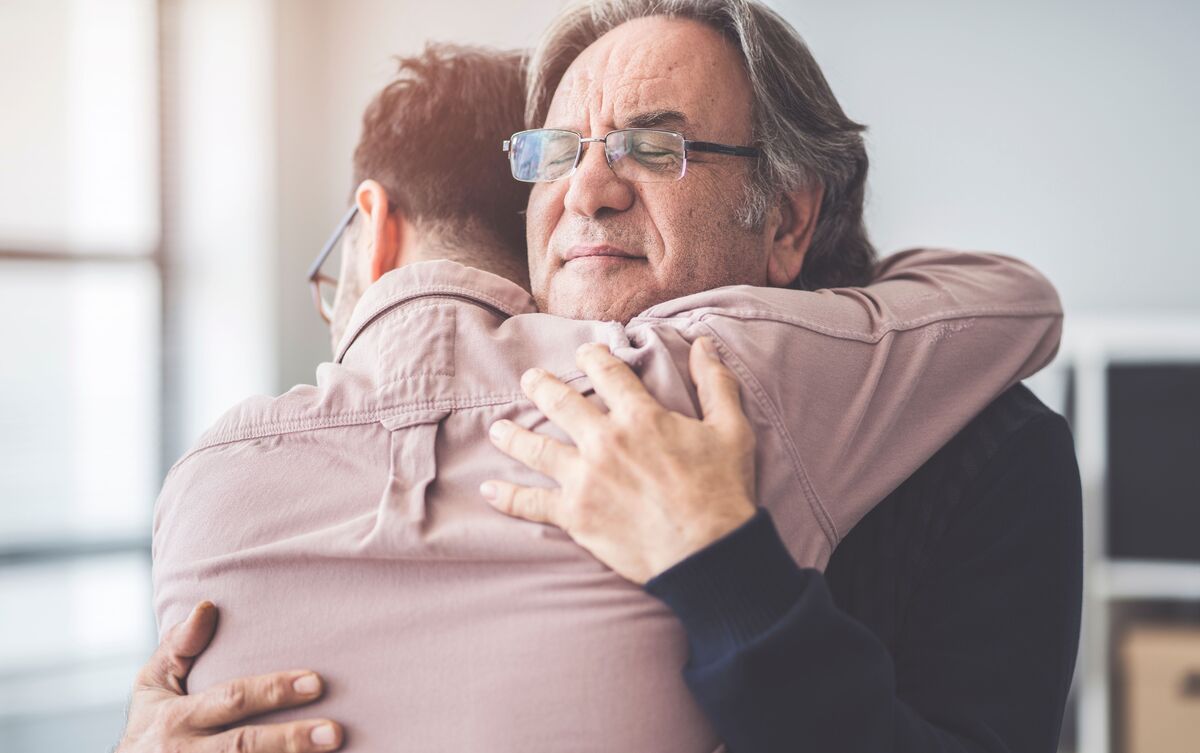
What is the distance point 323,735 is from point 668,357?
423 millimetres

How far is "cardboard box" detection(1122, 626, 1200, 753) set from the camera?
2488 mm

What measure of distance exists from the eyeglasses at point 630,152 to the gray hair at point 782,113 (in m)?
0.06

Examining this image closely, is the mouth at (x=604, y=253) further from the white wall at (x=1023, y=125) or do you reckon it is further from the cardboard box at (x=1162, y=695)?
the white wall at (x=1023, y=125)

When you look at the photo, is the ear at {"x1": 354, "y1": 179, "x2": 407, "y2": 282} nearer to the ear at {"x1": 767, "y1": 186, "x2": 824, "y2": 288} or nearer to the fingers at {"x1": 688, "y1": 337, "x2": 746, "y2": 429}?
the ear at {"x1": 767, "y1": 186, "x2": 824, "y2": 288}

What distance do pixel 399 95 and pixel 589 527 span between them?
0.90m

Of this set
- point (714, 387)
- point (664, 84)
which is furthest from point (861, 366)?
point (664, 84)

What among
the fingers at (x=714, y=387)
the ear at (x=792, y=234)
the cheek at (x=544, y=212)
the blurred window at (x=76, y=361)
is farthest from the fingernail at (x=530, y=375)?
the blurred window at (x=76, y=361)

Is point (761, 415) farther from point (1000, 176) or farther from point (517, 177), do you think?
point (1000, 176)

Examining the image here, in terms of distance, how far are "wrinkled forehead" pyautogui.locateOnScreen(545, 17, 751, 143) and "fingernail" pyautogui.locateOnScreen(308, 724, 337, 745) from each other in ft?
2.44

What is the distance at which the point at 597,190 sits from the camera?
3.71ft

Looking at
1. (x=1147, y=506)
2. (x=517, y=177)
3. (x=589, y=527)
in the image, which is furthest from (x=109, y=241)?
(x=1147, y=506)

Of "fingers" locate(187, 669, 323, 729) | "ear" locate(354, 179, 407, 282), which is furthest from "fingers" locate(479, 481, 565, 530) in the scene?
"ear" locate(354, 179, 407, 282)

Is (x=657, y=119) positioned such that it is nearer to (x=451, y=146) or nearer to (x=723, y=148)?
(x=723, y=148)

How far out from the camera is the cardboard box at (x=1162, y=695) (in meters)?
2.49
